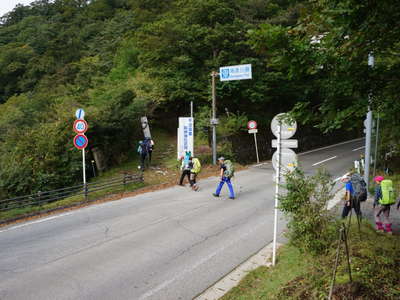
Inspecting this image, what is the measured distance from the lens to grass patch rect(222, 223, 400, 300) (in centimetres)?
338

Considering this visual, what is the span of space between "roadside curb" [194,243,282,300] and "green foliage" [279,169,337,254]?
41.7 inches

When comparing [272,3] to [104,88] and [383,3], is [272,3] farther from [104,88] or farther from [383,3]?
[383,3]

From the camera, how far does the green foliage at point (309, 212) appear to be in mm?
4465

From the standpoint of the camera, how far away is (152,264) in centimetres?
554

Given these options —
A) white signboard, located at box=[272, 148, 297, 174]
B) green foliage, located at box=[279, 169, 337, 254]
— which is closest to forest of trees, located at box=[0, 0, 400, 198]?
white signboard, located at box=[272, 148, 297, 174]

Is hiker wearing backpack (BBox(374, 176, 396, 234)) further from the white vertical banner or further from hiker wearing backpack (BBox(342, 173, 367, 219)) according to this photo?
the white vertical banner

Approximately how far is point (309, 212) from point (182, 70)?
57.7 ft

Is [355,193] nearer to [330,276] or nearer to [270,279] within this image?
[270,279]

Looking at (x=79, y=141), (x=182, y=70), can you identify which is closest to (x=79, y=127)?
(x=79, y=141)

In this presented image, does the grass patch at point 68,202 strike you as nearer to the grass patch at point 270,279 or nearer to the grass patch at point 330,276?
the grass patch at point 270,279

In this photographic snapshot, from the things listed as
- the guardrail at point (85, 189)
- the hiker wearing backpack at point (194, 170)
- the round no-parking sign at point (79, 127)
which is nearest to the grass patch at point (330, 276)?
the hiker wearing backpack at point (194, 170)

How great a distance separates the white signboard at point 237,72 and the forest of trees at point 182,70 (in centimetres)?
234

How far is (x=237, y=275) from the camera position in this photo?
5004 mm

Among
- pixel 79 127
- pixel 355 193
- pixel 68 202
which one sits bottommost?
pixel 68 202
